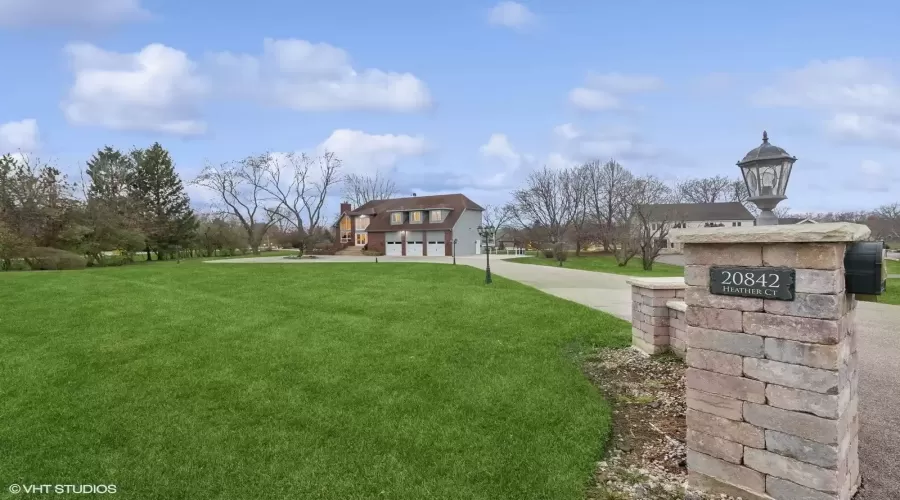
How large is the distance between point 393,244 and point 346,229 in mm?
7914

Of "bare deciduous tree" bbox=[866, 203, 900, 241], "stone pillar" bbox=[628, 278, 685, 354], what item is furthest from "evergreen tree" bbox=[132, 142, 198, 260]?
"bare deciduous tree" bbox=[866, 203, 900, 241]

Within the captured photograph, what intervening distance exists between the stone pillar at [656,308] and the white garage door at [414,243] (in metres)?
35.2

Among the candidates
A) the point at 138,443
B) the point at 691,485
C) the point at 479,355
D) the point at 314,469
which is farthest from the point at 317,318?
the point at 691,485

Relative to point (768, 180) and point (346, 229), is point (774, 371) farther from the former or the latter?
point (346, 229)

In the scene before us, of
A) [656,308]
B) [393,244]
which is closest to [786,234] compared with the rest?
[656,308]

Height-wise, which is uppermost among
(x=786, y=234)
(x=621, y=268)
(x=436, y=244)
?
(x=786, y=234)

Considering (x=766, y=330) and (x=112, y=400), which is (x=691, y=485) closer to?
(x=766, y=330)

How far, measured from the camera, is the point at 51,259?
21969 mm

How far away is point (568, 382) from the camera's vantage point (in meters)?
4.74

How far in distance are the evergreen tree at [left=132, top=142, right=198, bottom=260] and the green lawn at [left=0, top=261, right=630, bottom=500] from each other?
1192 inches

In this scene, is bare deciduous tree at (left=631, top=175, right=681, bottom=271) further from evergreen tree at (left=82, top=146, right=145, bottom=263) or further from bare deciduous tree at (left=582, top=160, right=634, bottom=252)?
evergreen tree at (left=82, top=146, right=145, bottom=263)

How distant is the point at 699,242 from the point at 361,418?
2.95 m

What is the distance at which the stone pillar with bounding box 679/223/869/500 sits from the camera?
231cm

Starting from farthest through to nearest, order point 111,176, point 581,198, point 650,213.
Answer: point 581,198
point 111,176
point 650,213
